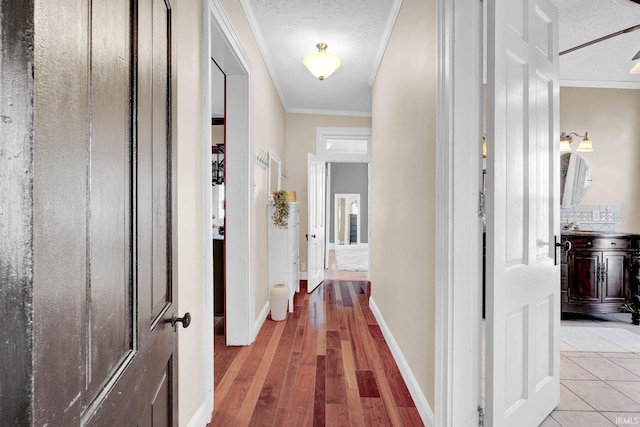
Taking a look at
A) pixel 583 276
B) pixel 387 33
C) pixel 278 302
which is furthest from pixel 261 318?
pixel 583 276

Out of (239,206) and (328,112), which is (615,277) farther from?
(328,112)

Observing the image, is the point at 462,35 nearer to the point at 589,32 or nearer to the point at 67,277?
the point at 67,277

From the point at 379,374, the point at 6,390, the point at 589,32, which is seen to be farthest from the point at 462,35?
the point at 589,32

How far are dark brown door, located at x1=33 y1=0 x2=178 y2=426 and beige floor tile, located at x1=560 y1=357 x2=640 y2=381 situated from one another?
2872 millimetres

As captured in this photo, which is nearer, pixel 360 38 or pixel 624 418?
pixel 624 418

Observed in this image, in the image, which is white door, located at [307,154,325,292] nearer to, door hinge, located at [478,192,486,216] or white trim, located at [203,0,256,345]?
white trim, located at [203,0,256,345]

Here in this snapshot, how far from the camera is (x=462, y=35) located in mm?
1444

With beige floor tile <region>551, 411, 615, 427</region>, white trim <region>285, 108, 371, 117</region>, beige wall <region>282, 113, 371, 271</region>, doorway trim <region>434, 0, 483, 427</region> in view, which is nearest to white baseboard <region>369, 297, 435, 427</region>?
doorway trim <region>434, 0, 483, 427</region>

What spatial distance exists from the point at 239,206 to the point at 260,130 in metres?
1.01

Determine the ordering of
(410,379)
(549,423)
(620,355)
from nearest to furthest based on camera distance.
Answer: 1. (549,423)
2. (410,379)
3. (620,355)

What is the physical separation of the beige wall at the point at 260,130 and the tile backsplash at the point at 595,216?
3555 millimetres

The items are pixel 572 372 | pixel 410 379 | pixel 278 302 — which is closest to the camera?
pixel 410 379

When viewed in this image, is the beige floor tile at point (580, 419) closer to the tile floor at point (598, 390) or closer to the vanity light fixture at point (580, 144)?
the tile floor at point (598, 390)

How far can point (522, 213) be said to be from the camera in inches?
59.7
